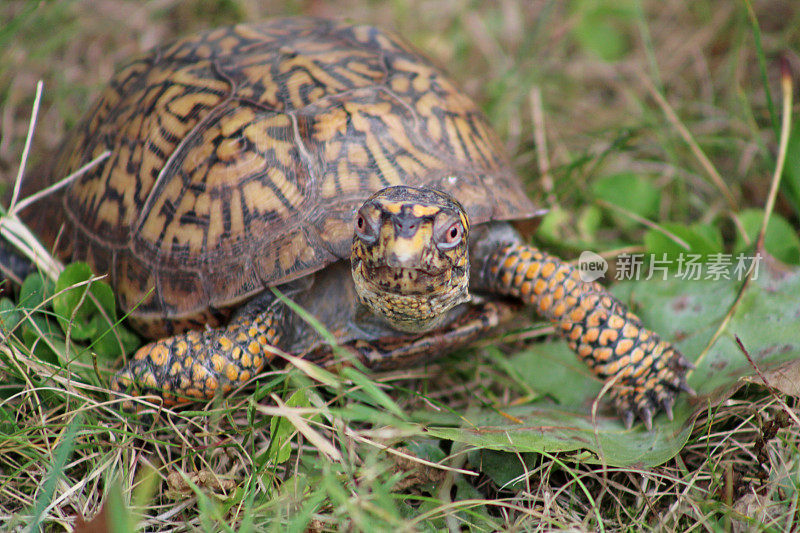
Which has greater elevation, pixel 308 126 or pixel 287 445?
pixel 308 126

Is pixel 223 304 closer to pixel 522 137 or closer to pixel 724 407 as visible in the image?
pixel 724 407

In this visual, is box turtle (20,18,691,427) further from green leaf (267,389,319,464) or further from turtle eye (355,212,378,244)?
green leaf (267,389,319,464)

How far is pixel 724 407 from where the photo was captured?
6.26 ft

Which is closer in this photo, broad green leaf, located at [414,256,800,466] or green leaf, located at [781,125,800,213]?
broad green leaf, located at [414,256,800,466]

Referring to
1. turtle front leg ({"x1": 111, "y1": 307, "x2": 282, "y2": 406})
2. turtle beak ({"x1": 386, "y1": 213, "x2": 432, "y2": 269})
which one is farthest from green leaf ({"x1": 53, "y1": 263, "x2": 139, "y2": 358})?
turtle beak ({"x1": 386, "y1": 213, "x2": 432, "y2": 269})

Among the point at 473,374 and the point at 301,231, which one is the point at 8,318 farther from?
the point at 473,374

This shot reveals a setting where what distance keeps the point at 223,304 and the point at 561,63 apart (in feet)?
9.73

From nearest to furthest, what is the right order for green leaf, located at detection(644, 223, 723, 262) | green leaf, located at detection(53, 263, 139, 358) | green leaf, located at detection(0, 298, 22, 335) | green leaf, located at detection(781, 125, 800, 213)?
green leaf, located at detection(0, 298, 22, 335)
green leaf, located at detection(53, 263, 139, 358)
green leaf, located at detection(644, 223, 723, 262)
green leaf, located at detection(781, 125, 800, 213)

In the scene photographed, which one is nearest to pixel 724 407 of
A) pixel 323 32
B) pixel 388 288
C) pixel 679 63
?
pixel 388 288

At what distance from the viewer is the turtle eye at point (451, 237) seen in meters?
1.67

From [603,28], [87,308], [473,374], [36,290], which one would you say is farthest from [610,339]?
[603,28]

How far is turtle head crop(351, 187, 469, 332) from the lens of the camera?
5.32ft

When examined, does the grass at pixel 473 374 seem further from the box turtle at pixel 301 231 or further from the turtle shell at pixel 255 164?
the turtle shell at pixel 255 164

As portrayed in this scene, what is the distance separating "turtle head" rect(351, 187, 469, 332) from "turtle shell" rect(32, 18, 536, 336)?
0.26 meters
